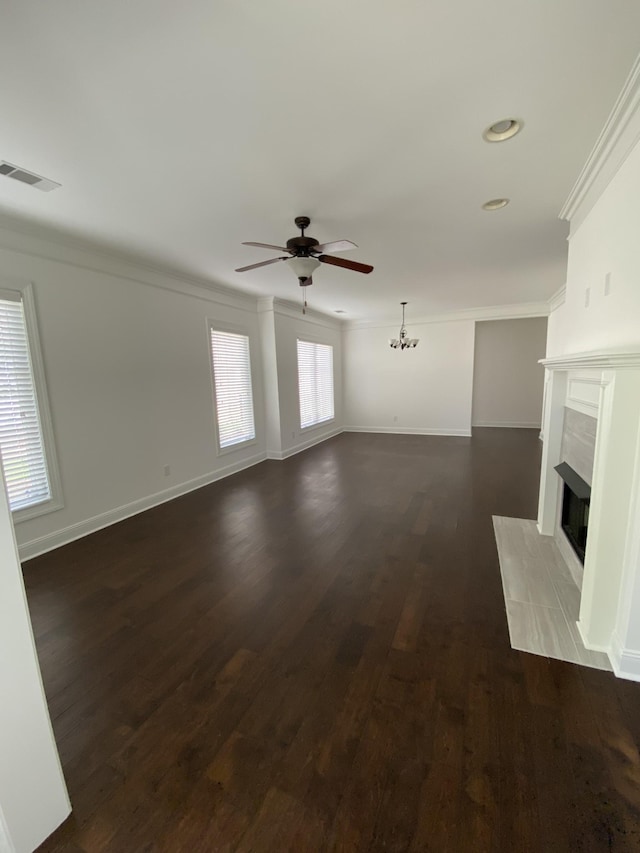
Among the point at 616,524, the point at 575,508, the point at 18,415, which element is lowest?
the point at 575,508

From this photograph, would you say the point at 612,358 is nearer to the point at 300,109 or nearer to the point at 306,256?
the point at 300,109

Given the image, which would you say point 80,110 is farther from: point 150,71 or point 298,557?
point 298,557

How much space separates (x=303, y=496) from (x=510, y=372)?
6.96 meters

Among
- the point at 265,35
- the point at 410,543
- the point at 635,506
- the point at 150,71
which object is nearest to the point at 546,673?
the point at 635,506

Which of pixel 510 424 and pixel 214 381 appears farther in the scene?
pixel 510 424

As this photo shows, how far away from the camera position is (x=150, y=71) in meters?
1.48

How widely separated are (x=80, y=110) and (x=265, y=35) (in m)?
1.01

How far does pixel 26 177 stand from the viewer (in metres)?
2.21

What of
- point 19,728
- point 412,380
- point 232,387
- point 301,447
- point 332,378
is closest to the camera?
point 19,728

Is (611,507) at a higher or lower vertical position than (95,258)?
lower

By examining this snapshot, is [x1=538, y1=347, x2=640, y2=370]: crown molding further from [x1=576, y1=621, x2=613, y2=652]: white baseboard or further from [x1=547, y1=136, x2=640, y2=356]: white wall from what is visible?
[x1=576, y1=621, x2=613, y2=652]: white baseboard

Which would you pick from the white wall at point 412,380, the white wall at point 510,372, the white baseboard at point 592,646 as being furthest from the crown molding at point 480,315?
the white baseboard at point 592,646

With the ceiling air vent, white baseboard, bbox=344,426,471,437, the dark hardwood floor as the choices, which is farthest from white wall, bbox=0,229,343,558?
white baseboard, bbox=344,426,471,437

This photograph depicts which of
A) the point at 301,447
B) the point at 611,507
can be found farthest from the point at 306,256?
the point at 301,447
